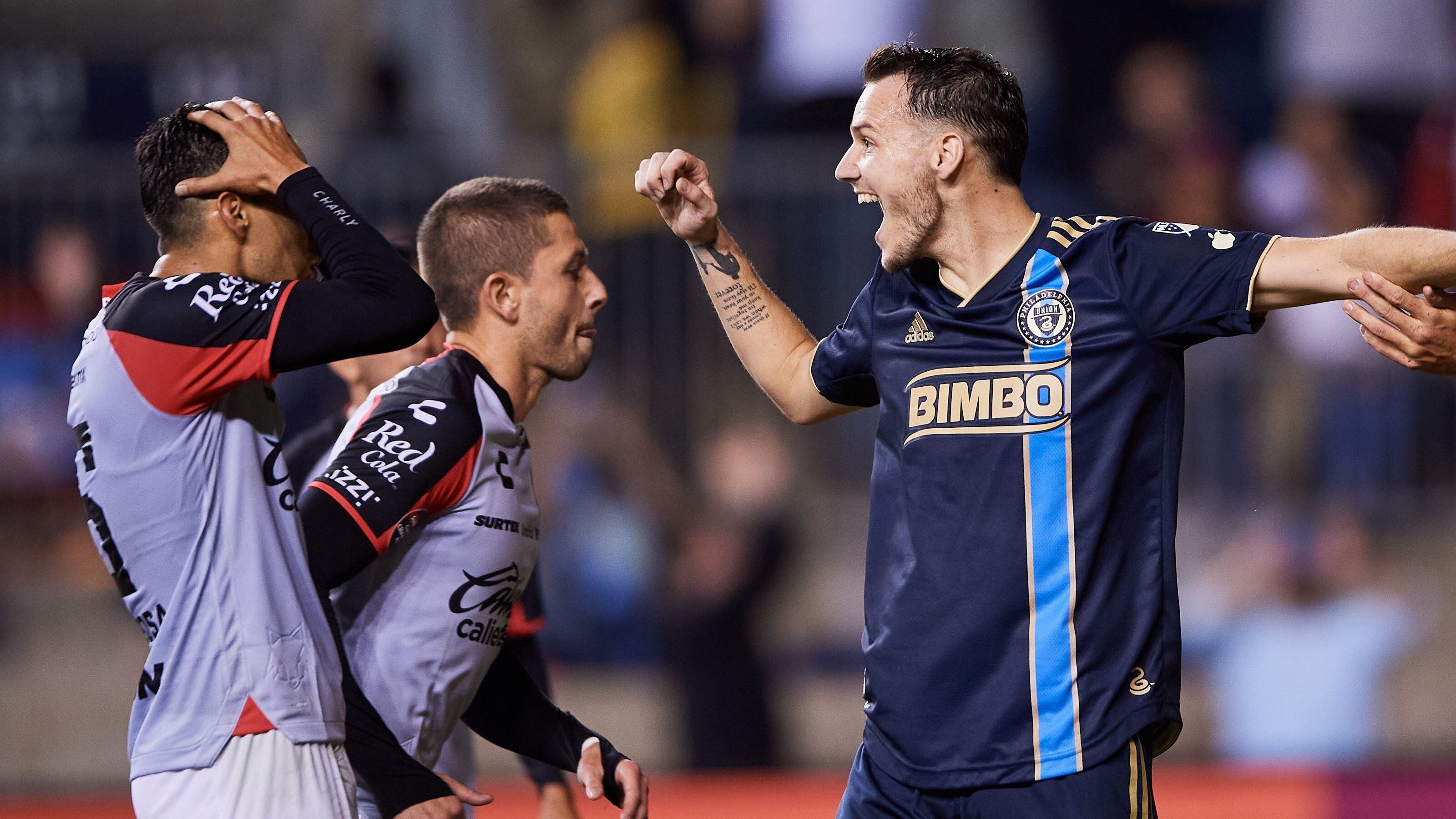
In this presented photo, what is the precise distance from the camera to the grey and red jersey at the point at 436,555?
3.45 metres

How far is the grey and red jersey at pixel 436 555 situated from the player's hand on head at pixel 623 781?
1.11ft

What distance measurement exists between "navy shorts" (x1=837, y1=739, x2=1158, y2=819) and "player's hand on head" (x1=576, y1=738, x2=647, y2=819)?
614mm

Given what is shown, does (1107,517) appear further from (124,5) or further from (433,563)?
(124,5)

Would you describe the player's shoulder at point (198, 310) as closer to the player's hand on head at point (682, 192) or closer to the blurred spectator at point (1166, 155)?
the player's hand on head at point (682, 192)

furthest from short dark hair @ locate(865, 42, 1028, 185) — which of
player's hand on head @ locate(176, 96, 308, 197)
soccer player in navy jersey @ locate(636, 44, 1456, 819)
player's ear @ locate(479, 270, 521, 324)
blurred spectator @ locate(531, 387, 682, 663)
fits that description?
blurred spectator @ locate(531, 387, 682, 663)

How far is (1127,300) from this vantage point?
3.37 meters

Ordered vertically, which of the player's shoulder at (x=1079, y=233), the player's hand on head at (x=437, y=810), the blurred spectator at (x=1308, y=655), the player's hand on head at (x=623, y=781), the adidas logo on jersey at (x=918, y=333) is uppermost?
the player's shoulder at (x=1079, y=233)

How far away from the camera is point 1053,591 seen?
3326mm

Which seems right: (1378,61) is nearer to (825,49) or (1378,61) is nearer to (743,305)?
(825,49)

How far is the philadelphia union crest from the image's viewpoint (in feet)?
11.2

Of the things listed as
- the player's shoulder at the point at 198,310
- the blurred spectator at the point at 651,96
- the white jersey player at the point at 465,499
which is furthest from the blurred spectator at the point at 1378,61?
the player's shoulder at the point at 198,310

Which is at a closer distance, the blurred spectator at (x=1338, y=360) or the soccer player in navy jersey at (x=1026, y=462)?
the soccer player in navy jersey at (x=1026, y=462)

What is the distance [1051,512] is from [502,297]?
56.6 inches

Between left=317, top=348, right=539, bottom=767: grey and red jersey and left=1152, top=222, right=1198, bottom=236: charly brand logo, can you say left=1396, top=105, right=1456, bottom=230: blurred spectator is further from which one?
left=317, top=348, right=539, bottom=767: grey and red jersey
